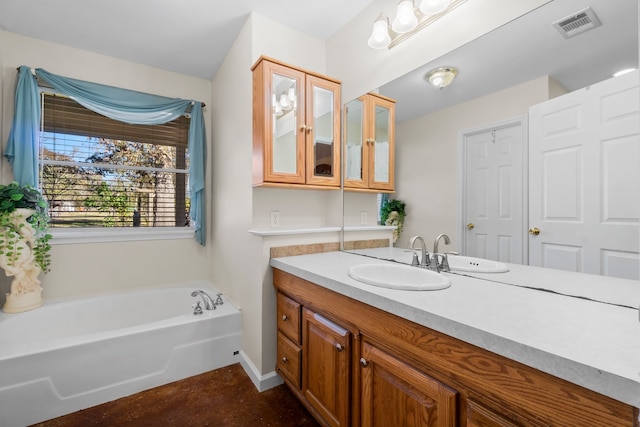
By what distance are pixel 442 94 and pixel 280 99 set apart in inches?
40.0

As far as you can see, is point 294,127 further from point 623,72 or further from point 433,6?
point 623,72

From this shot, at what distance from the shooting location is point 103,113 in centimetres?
249

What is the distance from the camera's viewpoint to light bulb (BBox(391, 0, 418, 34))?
5.07ft

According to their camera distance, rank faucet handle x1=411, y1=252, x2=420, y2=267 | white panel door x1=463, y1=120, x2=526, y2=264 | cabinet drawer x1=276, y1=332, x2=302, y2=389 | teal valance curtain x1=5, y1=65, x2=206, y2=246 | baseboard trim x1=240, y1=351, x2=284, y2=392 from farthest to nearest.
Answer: teal valance curtain x1=5, y1=65, x2=206, y2=246
baseboard trim x1=240, y1=351, x2=284, y2=392
cabinet drawer x1=276, y1=332, x2=302, y2=389
faucet handle x1=411, y1=252, x2=420, y2=267
white panel door x1=463, y1=120, x2=526, y2=264

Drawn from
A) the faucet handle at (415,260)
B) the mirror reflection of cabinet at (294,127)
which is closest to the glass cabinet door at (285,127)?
the mirror reflection of cabinet at (294,127)

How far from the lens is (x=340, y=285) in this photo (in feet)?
4.05

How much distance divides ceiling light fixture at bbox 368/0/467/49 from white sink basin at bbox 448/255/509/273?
48.9 inches

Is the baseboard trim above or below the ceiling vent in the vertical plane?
below

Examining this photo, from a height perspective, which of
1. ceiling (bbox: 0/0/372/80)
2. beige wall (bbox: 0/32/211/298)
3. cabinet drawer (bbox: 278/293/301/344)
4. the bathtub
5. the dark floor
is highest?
ceiling (bbox: 0/0/372/80)

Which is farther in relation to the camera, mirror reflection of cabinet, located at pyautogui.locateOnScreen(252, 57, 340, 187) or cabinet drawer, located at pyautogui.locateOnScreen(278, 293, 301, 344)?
mirror reflection of cabinet, located at pyautogui.locateOnScreen(252, 57, 340, 187)

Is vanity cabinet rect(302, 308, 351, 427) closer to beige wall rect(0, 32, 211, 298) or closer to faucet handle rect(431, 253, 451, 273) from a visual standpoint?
faucet handle rect(431, 253, 451, 273)

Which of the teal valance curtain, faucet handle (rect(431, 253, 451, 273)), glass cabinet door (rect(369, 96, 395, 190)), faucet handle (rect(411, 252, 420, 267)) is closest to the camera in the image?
faucet handle (rect(431, 253, 451, 273))

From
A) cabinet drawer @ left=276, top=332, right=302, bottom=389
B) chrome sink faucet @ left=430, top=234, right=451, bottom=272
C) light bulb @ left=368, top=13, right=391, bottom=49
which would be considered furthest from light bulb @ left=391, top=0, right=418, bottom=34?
cabinet drawer @ left=276, top=332, right=302, bottom=389

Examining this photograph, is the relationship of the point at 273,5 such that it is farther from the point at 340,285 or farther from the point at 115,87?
the point at 340,285
